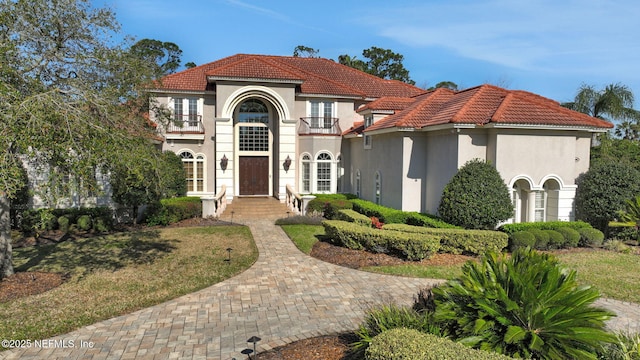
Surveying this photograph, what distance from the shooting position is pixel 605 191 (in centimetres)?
1689

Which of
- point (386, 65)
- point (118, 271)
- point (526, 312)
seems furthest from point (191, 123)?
point (386, 65)

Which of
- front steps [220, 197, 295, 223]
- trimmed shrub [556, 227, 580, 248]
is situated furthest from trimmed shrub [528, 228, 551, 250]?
front steps [220, 197, 295, 223]

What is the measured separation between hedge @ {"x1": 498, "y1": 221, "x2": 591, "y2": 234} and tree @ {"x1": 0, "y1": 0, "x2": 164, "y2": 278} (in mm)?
13327

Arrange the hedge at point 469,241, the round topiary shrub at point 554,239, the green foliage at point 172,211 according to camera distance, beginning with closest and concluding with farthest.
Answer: the hedge at point 469,241
the round topiary shrub at point 554,239
the green foliage at point 172,211

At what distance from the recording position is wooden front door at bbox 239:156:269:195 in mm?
27312

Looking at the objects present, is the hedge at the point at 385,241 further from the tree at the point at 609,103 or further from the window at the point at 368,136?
the tree at the point at 609,103

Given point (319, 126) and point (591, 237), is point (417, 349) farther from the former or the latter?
point (319, 126)

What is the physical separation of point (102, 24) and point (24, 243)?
1010 centimetres

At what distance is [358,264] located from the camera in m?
13.3

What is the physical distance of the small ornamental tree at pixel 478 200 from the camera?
51.3 ft

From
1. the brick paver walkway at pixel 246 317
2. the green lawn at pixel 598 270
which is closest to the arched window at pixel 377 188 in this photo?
the green lawn at pixel 598 270

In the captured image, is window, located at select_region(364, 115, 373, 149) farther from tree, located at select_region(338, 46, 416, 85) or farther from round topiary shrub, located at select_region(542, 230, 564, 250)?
tree, located at select_region(338, 46, 416, 85)

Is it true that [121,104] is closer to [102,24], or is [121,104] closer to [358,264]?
[102,24]

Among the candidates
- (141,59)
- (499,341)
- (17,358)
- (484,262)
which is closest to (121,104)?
(141,59)
